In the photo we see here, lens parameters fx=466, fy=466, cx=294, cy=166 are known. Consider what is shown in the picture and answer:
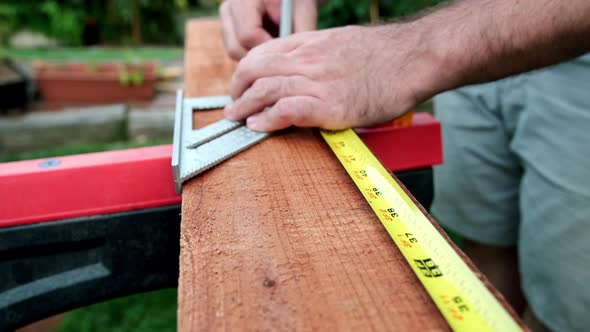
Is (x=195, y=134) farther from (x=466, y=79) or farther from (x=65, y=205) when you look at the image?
(x=466, y=79)

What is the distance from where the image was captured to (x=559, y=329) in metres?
1.34

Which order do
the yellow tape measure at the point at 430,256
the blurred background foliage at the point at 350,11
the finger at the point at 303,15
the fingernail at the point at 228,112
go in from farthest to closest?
the blurred background foliage at the point at 350,11 → the finger at the point at 303,15 → the fingernail at the point at 228,112 → the yellow tape measure at the point at 430,256

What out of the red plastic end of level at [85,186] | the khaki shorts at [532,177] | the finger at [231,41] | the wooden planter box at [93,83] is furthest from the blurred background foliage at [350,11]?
the red plastic end of level at [85,186]

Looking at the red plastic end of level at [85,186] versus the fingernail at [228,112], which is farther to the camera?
the fingernail at [228,112]

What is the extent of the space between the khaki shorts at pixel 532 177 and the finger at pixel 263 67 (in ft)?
2.69

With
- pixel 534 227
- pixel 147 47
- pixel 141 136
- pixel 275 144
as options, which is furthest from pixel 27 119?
pixel 534 227

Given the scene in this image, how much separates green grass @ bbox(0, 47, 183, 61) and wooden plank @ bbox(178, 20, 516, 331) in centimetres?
489

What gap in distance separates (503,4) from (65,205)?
89 cm

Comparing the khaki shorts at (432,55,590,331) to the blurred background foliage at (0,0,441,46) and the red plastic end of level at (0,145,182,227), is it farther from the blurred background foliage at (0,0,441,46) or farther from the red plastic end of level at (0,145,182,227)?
the blurred background foliage at (0,0,441,46)

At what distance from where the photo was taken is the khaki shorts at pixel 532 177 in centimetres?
126

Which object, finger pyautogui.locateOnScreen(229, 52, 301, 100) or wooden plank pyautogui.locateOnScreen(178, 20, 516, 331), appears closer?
wooden plank pyautogui.locateOnScreen(178, 20, 516, 331)

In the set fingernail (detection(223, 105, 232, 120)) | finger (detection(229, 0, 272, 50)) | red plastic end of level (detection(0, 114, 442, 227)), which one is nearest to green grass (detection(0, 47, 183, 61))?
finger (detection(229, 0, 272, 50))

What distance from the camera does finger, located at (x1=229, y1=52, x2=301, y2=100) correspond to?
1.00m

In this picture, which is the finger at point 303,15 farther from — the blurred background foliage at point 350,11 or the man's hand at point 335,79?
the blurred background foliage at point 350,11
